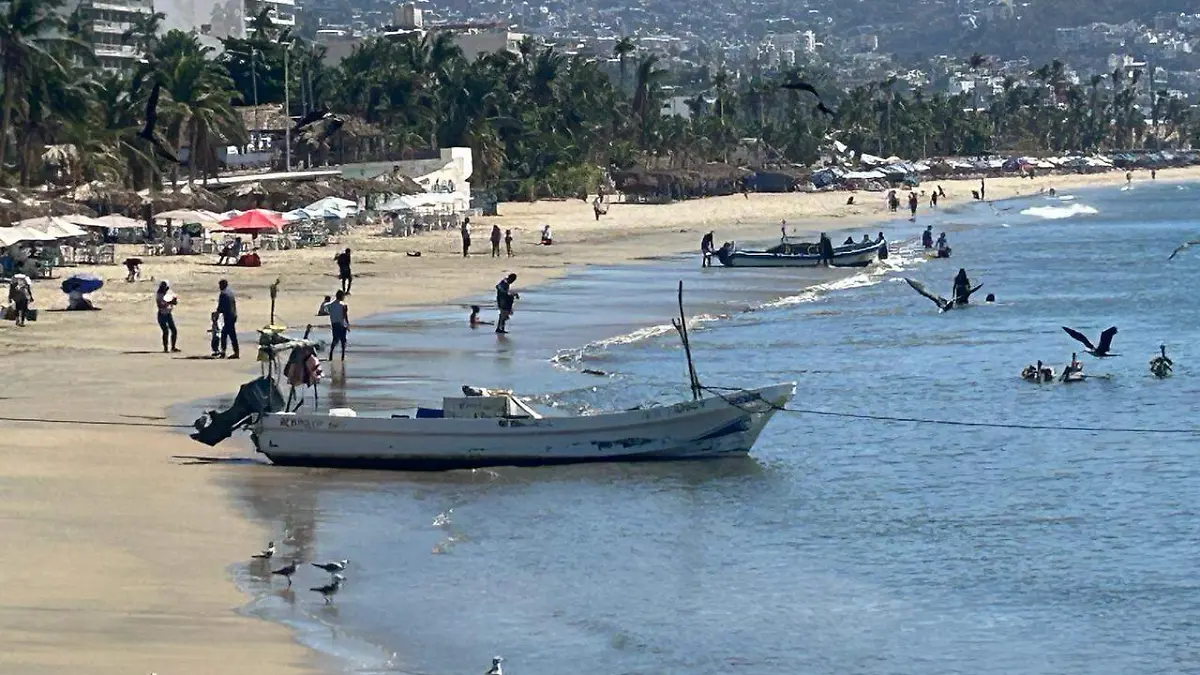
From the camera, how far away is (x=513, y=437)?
2309 cm

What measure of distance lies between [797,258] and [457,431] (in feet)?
139

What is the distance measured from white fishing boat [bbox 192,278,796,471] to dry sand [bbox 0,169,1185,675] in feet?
2.30

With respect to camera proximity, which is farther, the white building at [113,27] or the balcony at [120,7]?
the balcony at [120,7]

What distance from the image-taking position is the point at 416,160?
84.2 m

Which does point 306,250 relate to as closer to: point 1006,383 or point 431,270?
point 431,270

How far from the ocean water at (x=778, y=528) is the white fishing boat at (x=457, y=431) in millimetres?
255

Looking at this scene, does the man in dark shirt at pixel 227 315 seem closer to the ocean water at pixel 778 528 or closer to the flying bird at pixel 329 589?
the ocean water at pixel 778 528

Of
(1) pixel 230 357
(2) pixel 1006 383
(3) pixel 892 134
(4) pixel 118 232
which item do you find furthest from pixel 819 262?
(3) pixel 892 134

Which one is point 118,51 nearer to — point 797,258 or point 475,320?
point 797,258

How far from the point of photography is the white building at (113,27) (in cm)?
11144

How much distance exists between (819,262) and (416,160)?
25857 mm

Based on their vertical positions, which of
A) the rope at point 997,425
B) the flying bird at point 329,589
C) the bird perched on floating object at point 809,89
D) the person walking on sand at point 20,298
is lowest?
the rope at point 997,425

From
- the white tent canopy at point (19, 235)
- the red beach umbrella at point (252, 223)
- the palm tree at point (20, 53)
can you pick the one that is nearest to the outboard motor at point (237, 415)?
the white tent canopy at point (19, 235)

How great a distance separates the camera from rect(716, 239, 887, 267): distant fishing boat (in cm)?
6297
